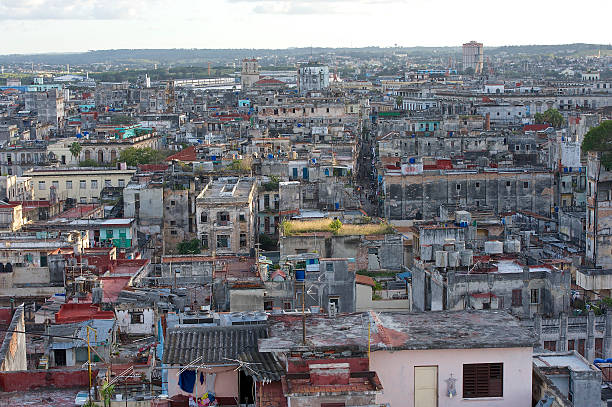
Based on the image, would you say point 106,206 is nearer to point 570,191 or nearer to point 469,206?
point 469,206

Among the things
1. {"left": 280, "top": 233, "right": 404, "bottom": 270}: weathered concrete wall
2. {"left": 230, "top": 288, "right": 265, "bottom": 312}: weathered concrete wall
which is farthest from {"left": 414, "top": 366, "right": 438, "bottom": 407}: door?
{"left": 280, "top": 233, "right": 404, "bottom": 270}: weathered concrete wall

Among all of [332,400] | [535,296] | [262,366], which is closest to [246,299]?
[535,296]

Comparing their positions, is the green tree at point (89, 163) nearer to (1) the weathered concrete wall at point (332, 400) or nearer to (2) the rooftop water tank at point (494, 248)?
(2) the rooftop water tank at point (494, 248)

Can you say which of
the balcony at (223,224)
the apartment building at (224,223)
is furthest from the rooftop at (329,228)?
the balcony at (223,224)

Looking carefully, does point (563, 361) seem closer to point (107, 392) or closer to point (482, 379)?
point (482, 379)

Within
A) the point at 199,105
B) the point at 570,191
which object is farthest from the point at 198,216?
the point at 199,105

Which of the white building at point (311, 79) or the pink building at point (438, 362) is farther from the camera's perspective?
the white building at point (311, 79)
